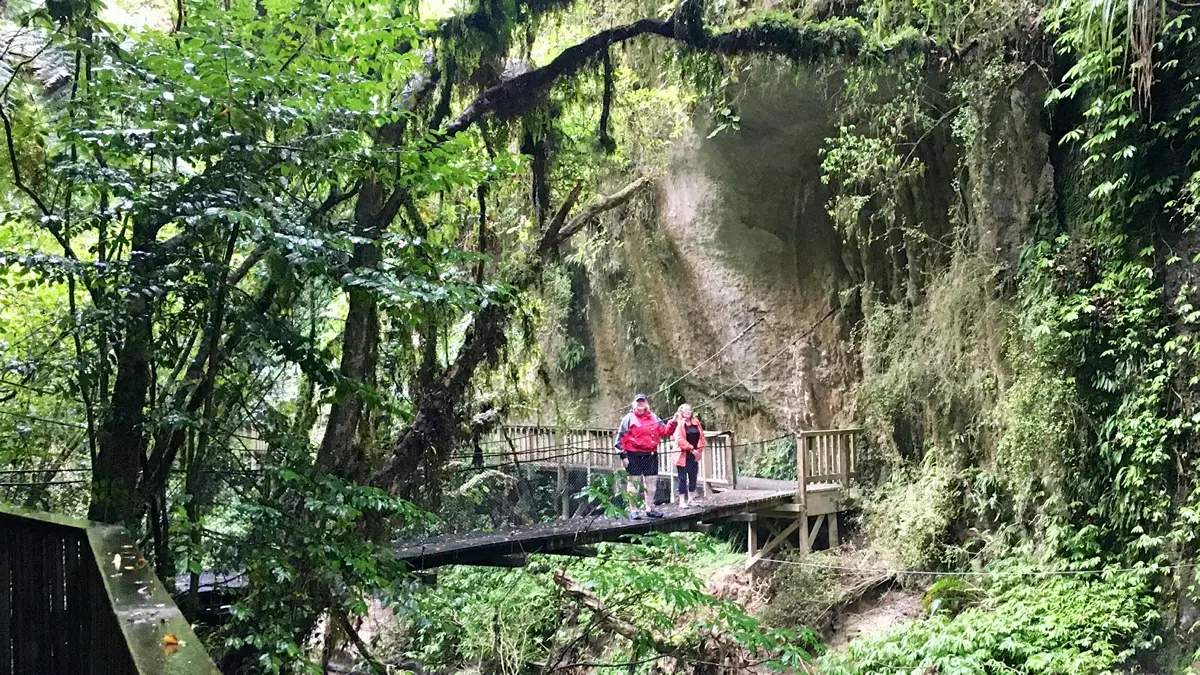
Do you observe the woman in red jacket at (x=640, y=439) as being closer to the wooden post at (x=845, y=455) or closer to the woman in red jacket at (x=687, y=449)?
the woman in red jacket at (x=687, y=449)

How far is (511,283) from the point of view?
7672mm

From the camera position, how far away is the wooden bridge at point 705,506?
763cm

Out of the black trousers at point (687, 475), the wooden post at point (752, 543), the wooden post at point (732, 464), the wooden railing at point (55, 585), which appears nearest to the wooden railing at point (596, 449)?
the wooden post at point (732, 464)

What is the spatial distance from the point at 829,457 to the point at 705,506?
2.53 meters

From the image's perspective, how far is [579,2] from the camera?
7434 mm

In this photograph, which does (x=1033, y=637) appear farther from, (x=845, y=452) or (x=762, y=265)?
(x=762, y=265)

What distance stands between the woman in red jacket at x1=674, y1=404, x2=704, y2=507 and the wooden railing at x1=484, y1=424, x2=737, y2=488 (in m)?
0.67

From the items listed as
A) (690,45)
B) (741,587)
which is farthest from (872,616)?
(690,45)

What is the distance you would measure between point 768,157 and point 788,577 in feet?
20.5

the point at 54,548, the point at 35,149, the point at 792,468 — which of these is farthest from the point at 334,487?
the point at 792,468

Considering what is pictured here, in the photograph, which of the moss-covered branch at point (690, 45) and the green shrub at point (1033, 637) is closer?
the green shrub at point (1033, 637)

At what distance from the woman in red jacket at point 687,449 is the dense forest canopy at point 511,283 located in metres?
1.68

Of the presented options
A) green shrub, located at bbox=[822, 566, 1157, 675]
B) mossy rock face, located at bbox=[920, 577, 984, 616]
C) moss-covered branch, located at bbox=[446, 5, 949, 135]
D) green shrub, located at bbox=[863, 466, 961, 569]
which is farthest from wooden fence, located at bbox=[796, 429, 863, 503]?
moss-covered branch, located at bbox=[446, 5, 949, 135]

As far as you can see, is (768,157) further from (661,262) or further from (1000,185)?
(1000,185)
